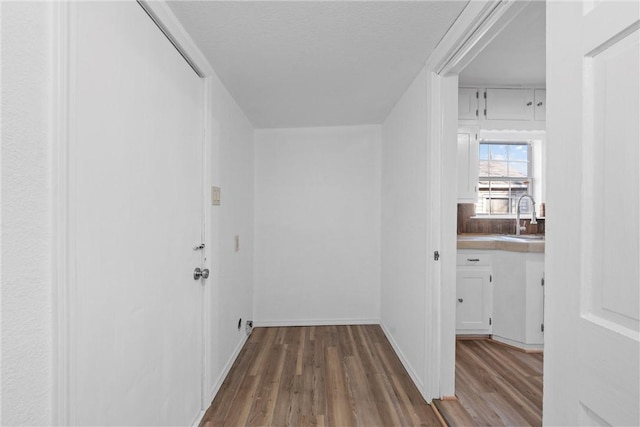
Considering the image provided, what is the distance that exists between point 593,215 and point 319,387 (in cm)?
201

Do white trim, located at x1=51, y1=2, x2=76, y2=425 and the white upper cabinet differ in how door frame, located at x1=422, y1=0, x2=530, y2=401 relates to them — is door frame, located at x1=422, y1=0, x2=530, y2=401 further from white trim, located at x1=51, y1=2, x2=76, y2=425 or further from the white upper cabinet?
white trim, located at x1=51, y1=2, x2=76, y2=425

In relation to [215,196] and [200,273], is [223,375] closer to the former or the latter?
[200,273]

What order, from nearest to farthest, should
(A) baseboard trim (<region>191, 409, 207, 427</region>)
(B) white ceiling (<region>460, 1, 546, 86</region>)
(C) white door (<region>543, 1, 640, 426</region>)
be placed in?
1. (C) white door (<region>543, 1, 640, 426</region>)
2. (A) baseboard trim (<region>191, 409, 207, 427</region>)
3. (B) white ceiling (<region>460, 1, 546, 86</region>)

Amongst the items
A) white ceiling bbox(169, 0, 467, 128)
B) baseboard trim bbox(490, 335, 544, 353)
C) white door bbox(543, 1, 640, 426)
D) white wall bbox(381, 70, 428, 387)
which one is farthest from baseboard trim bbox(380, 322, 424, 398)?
white ceiling bbox(169, 0, 467, 128)

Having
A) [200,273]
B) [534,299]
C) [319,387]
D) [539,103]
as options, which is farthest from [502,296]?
[200,273]

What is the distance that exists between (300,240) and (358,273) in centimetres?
78

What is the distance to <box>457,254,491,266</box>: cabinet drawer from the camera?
279cm

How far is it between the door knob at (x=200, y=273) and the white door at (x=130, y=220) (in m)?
0.06

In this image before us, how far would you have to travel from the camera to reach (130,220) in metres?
1.14

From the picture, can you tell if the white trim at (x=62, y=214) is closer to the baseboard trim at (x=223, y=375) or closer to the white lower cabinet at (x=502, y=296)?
the baseboard trim at (x=223, y=375)

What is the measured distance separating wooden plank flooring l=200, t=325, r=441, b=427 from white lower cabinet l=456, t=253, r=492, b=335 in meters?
0.78

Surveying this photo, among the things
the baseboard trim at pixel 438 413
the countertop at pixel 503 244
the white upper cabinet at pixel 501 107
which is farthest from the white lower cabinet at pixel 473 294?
the white upper cabinet at pixel 501 107

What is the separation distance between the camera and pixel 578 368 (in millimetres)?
725

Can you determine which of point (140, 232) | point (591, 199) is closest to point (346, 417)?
point (140, 232)
